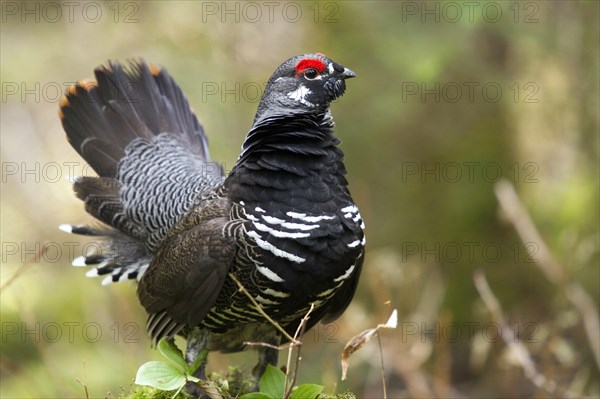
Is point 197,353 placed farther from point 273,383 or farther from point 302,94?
point 302,94

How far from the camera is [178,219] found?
4496mm

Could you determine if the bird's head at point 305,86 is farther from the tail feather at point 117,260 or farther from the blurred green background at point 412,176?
the blurred green background at point 412,176

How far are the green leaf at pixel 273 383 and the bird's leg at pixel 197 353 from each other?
1.40 feet

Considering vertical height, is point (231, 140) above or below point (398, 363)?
above

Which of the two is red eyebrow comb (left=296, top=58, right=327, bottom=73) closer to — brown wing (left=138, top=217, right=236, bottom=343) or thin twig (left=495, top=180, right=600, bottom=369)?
brown wing (left=138, top=217, right=236, bottom=343)

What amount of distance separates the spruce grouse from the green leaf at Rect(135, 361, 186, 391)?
347 mm

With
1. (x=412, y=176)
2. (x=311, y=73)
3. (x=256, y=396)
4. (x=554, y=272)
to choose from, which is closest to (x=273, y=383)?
(x=256, y=396)

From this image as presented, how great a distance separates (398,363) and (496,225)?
2.57 metres

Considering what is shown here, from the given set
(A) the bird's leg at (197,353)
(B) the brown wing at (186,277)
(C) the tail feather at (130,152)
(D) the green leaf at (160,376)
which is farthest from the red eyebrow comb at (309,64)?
(D) the green leaf at (160,376)

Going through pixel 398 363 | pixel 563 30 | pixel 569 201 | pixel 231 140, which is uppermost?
pixel 563 30

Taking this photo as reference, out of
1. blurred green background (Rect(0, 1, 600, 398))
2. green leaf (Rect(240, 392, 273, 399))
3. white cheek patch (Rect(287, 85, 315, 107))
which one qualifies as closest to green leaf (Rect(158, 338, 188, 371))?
green leaf (Rect(240, 392, 273, 399))

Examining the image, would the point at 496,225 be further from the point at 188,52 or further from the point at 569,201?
the point at 188,52

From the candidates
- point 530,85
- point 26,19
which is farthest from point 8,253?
point 530,85

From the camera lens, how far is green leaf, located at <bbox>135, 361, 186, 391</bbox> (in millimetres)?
3469
